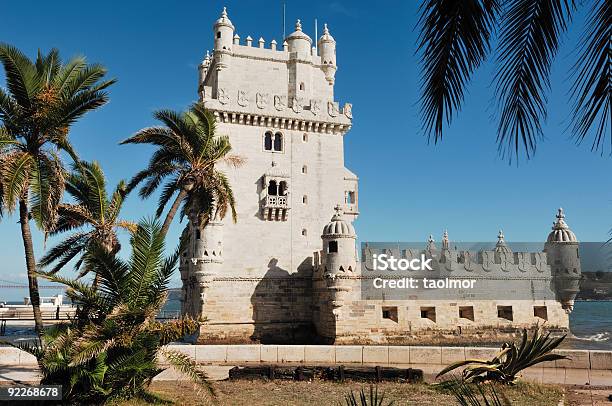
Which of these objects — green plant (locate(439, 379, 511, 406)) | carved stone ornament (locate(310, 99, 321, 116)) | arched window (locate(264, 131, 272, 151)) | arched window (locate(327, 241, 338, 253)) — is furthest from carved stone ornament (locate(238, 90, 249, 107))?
green plant (locate(439, 379, 511, 406))

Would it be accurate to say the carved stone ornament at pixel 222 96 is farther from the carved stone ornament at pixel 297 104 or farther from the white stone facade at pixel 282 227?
the carved stone ornament at pixel 297 104

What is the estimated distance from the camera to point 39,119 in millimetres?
12727

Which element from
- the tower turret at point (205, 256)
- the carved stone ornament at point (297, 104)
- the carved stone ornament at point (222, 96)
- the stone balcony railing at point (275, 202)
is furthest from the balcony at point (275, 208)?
the carved stone ornament at point (222, 96)

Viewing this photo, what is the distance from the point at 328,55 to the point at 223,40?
264 inches

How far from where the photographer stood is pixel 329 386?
12539 millimetres

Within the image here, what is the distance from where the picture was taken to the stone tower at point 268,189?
1051 inches

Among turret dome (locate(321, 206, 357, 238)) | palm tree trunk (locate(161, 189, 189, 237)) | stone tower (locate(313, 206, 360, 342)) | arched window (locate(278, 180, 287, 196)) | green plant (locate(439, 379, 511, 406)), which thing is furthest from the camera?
arched window (locate(278, 180, 287, 196))

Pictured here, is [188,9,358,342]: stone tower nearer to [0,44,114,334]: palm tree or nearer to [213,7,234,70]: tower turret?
[213,7,234,70]: tower turret

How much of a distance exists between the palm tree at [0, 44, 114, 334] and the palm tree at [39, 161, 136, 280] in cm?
87

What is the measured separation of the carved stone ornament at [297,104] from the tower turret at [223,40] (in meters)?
4.46

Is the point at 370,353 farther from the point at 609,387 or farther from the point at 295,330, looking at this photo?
the point at 295,330

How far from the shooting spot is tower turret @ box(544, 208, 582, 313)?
2791 centimetres

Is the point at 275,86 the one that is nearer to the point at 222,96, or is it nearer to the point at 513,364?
the point at 222,96

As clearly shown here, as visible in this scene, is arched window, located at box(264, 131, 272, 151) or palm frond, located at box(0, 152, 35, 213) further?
arched window, located at box(264, 131, 272, 151)
